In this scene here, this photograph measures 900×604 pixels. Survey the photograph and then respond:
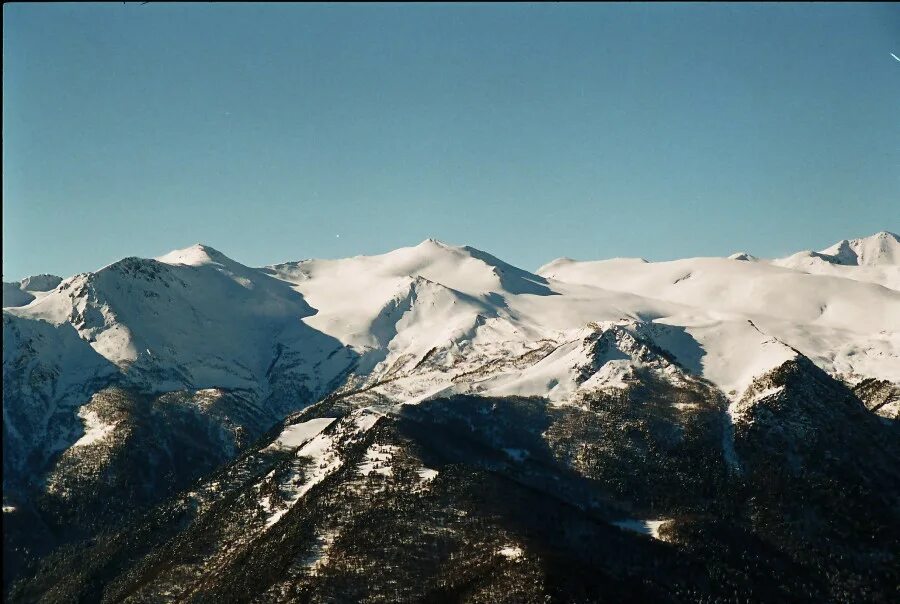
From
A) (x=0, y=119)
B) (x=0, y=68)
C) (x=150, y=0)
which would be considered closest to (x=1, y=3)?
(x=0, y=68)

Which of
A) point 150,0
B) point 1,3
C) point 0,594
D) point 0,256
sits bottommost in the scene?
point 0,594

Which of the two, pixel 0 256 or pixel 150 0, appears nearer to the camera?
pixel 0 256

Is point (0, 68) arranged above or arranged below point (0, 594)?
above

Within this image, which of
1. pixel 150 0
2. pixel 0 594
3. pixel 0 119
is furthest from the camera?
pixel 0 594

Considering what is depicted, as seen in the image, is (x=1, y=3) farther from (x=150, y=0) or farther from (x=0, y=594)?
(x=0, y=594)

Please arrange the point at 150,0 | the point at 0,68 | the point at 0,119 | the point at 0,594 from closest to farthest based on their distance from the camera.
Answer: the point at 0,119 → the point at 0,68 → the point at 150,0 → the point at 0,594

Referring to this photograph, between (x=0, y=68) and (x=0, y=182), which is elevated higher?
(x=0, y=68)

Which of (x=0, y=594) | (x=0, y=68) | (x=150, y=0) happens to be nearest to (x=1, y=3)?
(x=0, y=68)

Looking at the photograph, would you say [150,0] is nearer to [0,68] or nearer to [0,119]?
[0,68]

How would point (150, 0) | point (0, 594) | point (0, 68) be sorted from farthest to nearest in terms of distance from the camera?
point (0, 594) < point (150, 0) < point (0, 68)
